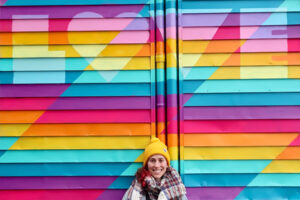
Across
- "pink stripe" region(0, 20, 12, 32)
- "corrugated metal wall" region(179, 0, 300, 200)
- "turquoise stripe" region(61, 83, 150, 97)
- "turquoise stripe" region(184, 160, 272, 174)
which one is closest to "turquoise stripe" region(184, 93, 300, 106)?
"corrugated metal wall" region(179, 0, 300, 200)

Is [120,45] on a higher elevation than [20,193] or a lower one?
higher

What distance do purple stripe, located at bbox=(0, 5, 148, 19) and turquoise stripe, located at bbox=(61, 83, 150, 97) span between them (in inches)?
21.5

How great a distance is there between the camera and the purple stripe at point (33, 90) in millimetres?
2516

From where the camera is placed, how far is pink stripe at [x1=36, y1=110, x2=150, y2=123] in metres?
2.50

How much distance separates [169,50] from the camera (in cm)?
251

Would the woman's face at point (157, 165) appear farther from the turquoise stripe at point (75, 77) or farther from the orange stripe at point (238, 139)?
the turquoise stripe at point (75, 77)

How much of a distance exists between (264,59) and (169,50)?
0.73 m

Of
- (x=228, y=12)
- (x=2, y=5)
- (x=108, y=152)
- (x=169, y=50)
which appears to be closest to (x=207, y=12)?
(x=228, y=12)

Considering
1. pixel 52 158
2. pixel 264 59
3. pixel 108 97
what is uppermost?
pixel 264 59

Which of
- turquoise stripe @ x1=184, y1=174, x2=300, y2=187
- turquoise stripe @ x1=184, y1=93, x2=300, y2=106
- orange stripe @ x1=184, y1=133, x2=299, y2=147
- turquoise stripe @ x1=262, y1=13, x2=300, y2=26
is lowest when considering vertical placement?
turquoise stripe @ x1=184, y1=174, x2=300, y2=187

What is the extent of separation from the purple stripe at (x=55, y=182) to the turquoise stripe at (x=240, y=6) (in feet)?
4.77

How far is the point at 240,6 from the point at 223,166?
1236mm

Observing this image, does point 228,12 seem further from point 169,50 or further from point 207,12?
point 169,50

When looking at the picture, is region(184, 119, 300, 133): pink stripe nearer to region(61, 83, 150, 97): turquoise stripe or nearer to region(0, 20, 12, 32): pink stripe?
region(61, 83, 150, 97): turquoise stripe
